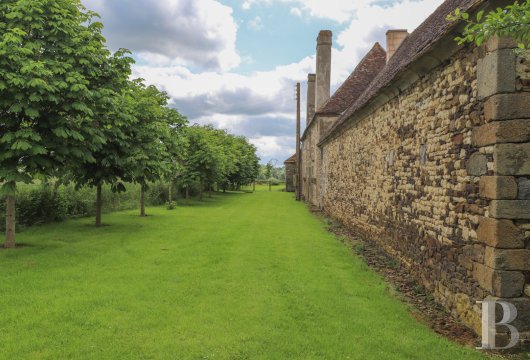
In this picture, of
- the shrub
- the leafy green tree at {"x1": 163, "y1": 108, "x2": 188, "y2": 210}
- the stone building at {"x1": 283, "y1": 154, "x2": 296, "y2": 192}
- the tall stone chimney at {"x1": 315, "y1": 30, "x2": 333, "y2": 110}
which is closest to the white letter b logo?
A: the shrub

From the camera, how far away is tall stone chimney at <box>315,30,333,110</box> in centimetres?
3042

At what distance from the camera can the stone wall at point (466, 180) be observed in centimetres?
522

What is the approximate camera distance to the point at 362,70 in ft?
87.6

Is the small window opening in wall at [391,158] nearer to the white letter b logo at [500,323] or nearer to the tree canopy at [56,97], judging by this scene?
the white letter b logo at [500,323]

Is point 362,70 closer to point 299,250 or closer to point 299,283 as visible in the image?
point 299,250

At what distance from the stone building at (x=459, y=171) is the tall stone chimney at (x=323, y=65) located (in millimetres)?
19630

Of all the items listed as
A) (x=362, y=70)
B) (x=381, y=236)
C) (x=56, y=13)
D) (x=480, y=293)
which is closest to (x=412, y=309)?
(x=480, y=293)

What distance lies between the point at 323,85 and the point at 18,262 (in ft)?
83.2

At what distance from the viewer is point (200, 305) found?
22.1 ft

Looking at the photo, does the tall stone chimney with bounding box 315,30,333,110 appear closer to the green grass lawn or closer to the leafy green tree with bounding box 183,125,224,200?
the leafy green tree with bounding box 183,125,224,200

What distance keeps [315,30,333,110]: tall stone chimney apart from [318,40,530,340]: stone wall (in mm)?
20997

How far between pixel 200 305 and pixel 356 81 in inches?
890

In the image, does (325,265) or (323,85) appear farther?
(323,85)

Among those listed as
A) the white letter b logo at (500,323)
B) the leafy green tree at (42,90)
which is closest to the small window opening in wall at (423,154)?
the white letter b logo at (500,323)
